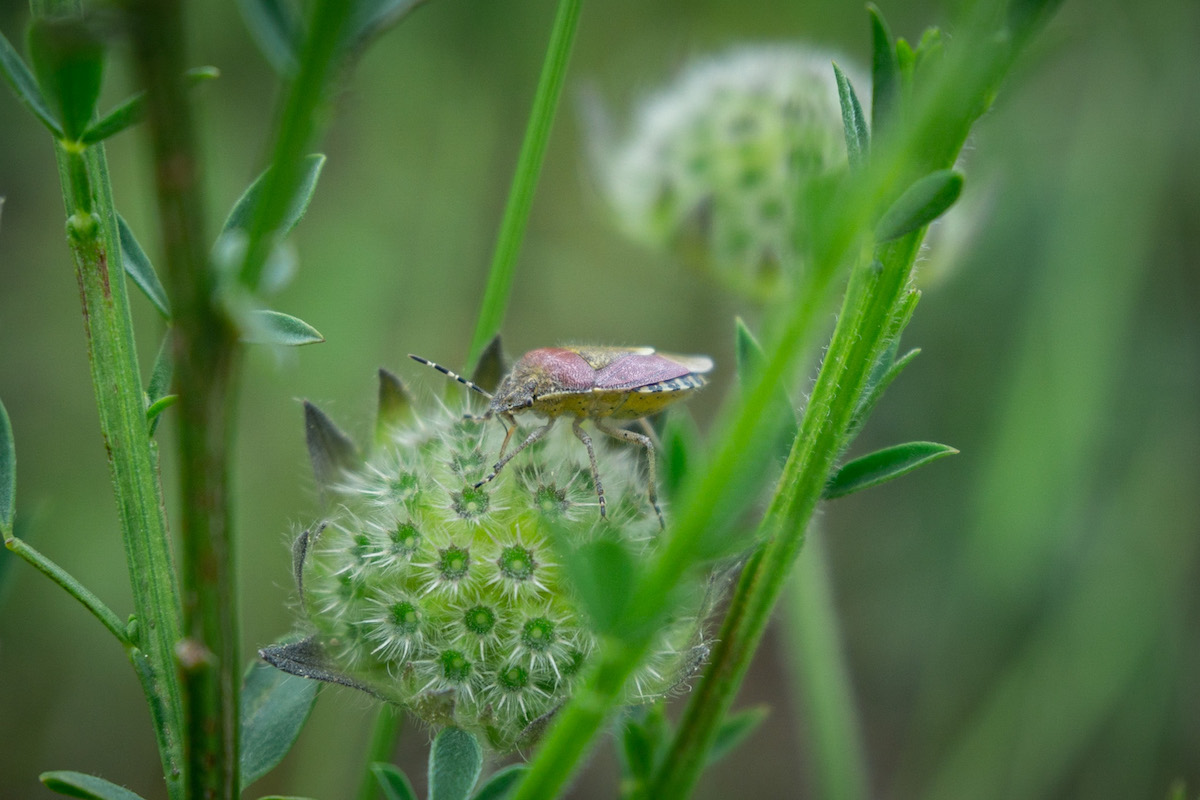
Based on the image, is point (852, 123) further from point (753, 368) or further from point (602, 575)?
point (602, 575)

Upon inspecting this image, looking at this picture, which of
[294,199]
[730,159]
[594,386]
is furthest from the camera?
[730,159]

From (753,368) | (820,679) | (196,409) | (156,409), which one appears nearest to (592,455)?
(753,368)

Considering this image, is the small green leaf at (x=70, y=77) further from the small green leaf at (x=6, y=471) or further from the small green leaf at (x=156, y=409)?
the small green leaf at (x=6, y=471)

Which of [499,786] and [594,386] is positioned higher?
[594,386]

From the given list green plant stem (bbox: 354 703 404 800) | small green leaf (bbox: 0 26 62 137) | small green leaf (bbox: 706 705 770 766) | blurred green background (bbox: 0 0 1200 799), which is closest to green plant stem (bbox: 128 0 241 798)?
small green leaf (bbox: 0 26 62 137)

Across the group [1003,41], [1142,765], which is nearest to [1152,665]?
[1142,765]

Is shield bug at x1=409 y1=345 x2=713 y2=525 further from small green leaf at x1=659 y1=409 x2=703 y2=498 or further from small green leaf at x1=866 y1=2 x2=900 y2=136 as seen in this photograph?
small green leaf at x1=866 y1=2 x2=900 y2=136

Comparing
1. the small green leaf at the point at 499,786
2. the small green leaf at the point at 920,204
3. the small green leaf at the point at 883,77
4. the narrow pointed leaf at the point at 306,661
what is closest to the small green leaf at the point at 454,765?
the small green leaf at the point at 499,786
